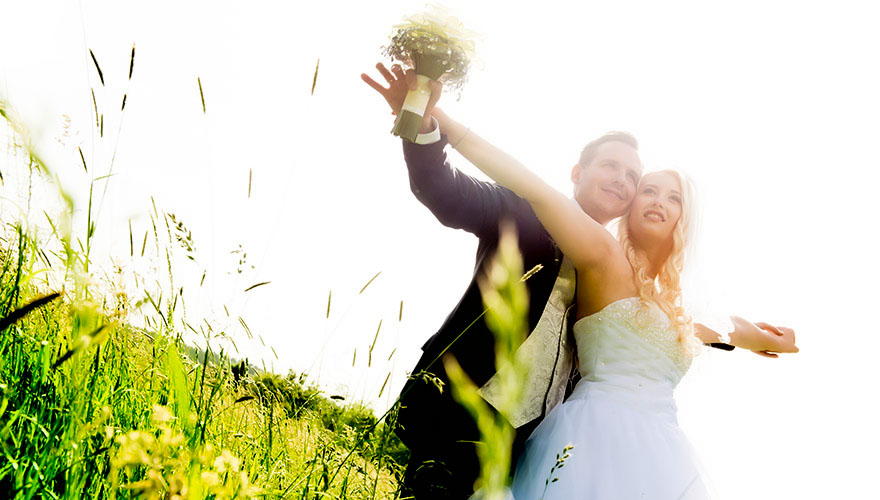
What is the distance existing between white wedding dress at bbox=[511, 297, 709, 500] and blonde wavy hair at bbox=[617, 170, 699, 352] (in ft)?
0.57

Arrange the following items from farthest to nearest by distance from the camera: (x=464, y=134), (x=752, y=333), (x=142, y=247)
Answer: (x=752, y=333) → (x=464, y=134) → (x=142, y=247)

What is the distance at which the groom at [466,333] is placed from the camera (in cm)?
280

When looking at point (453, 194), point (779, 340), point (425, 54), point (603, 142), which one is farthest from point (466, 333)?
point (779, 340)

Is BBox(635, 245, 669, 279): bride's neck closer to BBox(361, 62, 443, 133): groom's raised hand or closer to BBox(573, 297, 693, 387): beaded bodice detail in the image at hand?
BBox(573, 297, 693, 387): beaded bodice detail

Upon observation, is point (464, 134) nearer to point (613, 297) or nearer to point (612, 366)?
point (613, 297)

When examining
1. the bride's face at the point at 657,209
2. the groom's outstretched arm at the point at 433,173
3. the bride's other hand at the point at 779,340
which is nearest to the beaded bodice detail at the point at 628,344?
the bride's face at the point at 657,209

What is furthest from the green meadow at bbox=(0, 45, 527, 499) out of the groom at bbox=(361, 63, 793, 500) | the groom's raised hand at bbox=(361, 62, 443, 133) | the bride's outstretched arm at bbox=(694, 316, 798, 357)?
the bride's outstretched arm at bbox=(694, 316, 798, 357)

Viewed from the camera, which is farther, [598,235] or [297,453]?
[598,235]

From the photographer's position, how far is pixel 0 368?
1.45 meters

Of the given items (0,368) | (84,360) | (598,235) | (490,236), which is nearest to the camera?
(84,360)

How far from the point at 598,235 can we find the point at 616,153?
3.23 ft

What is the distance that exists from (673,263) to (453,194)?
173 centimetres

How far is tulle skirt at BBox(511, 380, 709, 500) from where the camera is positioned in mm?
2592

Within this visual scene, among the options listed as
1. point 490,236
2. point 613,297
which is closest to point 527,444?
point 613,297
